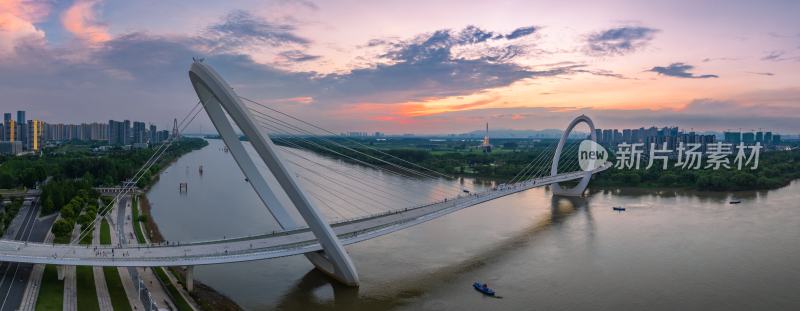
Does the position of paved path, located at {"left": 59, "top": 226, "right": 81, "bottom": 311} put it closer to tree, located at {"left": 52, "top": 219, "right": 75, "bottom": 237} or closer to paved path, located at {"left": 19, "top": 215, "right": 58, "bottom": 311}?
paved path, located at {"left": 19, "top": 215, "right": 58, "bottom": 311}

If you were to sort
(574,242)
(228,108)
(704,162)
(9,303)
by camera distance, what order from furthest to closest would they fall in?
1. (704,162)
2. (574,242)
3. (228,108)
4. (9,303)

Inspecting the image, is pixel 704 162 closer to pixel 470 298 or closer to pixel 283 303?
pixel 470 298

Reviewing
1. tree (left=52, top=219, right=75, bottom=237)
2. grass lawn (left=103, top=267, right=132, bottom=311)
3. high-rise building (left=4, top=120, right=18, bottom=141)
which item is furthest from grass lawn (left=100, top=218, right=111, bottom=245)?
high-rise building (left=4, top=120, right=18, bottom=141)

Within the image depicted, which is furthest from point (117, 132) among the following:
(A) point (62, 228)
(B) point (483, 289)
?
(B) point (483, 289)

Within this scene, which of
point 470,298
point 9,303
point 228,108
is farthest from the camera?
point 470,298

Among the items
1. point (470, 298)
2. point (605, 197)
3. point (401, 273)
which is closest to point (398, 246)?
point (401, 273)

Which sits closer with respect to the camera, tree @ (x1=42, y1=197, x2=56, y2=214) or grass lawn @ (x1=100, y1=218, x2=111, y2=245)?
grass lawn @ (x1=100, y1=218, x2=111, y2=245)

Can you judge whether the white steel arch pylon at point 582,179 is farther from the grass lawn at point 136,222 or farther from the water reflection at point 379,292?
the grass lawn at point 136,222
